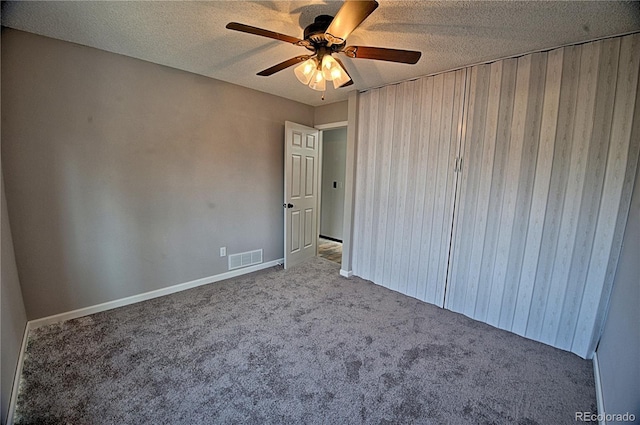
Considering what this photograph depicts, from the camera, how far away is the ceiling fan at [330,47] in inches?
55.0

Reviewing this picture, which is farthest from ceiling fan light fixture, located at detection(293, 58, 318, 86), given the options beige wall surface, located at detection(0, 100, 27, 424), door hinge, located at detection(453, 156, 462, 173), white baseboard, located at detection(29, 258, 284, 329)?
white baseboard, located at detection(29, 258, 284, 329)

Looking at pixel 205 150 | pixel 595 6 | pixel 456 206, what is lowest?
pixel 456 206

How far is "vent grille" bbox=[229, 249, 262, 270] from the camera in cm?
354

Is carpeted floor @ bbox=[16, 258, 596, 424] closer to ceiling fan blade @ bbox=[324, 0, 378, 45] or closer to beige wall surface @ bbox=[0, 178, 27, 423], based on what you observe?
beige wall surface @ bbox=[0, 178, 27, 423]

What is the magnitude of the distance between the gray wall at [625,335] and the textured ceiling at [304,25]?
43.9 inches

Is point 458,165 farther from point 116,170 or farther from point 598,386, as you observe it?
point 116,170

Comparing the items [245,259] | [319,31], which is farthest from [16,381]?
[319,31]

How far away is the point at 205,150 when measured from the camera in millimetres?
3158

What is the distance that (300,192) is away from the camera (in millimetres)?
4031

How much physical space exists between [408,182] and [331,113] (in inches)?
67.4

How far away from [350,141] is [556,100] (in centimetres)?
197

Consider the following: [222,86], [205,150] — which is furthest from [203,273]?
[222,86]

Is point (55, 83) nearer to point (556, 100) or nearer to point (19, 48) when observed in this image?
point (19, 48)

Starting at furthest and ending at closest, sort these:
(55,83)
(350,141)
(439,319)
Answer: (350,141) → (439,319) → (55,83)
